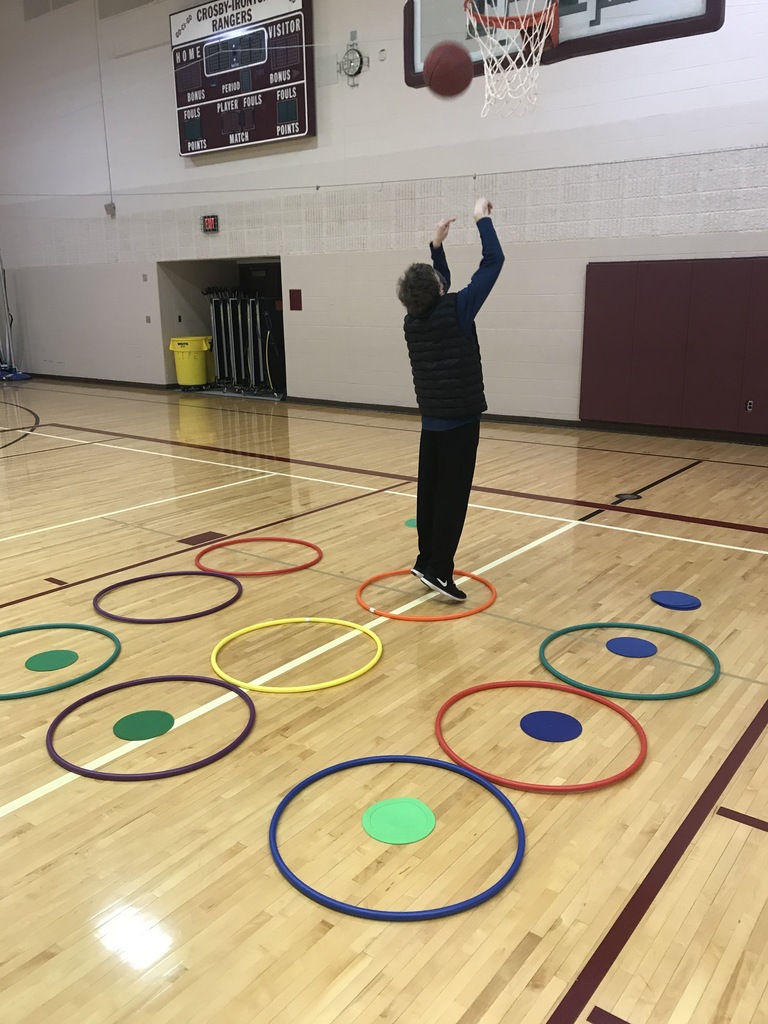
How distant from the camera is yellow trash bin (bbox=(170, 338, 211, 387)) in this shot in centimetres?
1439

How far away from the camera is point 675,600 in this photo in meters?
4.40

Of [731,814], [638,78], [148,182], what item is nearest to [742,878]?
[731,814]

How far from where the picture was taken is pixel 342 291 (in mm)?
11820

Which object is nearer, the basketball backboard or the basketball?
the basketball

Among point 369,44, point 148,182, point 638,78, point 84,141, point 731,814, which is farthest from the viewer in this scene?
point 84,141

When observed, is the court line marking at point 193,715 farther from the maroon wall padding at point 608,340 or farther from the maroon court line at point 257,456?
the maroon wall padding at point 608,340

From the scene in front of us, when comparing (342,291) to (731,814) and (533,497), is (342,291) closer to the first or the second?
(533,497)

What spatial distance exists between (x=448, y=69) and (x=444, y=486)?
202 inches

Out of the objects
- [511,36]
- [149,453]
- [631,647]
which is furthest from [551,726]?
[511,36]

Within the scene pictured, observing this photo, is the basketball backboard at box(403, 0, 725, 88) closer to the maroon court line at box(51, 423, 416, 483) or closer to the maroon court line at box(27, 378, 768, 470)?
the maroon court line at box(27, 378, 768, 470)

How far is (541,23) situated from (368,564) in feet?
22.9

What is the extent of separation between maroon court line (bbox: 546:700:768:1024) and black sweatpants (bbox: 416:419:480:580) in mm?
1782

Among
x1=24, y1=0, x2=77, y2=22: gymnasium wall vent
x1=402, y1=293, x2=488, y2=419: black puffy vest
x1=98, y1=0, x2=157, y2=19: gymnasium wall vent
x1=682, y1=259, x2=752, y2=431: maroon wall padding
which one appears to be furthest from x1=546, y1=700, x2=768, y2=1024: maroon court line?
x1=24, y1=0, x2=77, y2=22: gymnasium wall vent

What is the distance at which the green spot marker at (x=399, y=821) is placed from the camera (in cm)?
249
